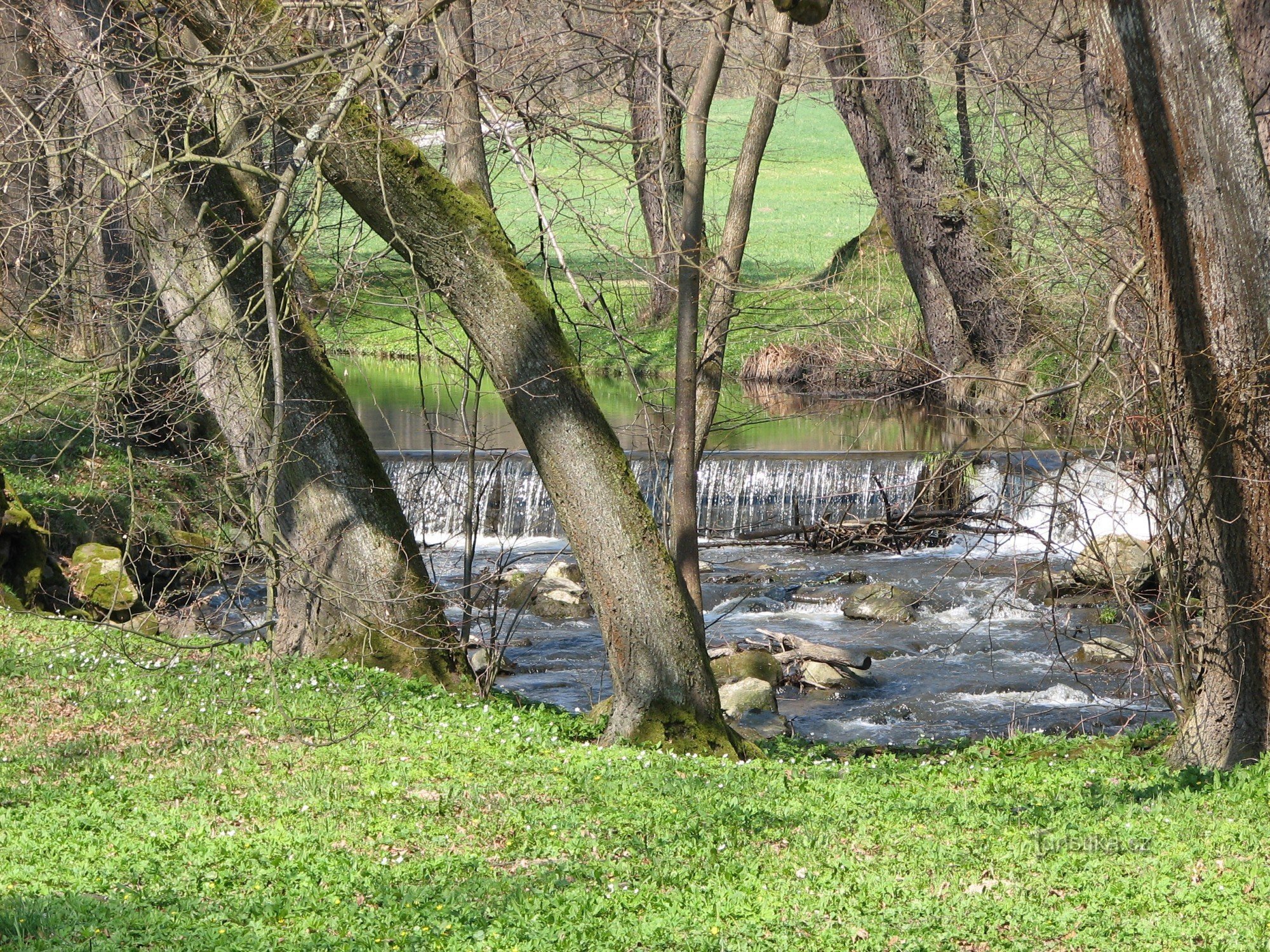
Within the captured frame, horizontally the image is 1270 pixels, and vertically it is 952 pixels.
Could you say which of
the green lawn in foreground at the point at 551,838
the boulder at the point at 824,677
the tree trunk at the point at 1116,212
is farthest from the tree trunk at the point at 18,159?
the boulder at the point at 824,677

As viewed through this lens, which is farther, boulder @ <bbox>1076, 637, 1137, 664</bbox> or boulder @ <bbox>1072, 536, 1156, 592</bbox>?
boulder @ <bbox>1076, 637, 1137, 664</bbox>

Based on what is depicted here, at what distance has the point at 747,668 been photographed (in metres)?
11.7

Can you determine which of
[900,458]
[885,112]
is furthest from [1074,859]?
[885,112]

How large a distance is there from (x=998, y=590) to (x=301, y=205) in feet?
28.6

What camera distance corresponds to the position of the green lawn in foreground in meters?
4.84

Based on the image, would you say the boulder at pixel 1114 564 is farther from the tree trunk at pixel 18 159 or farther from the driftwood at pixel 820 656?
the tree trunk at pixel 18 159

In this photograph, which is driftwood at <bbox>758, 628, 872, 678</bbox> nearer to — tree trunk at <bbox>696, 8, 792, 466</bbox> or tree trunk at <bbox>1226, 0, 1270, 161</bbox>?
tree trunk at <bbox>696, 8, 792, 466</bbox>

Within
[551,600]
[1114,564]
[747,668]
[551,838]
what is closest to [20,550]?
[551,600]

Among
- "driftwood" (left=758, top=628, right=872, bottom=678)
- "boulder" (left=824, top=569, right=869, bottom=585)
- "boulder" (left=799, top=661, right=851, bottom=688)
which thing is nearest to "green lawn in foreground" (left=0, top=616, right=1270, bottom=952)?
"boulder" (left=799, top=661, right=851, bottom=688)

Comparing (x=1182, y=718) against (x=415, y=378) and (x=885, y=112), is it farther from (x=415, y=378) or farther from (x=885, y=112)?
(x=415, y=378)

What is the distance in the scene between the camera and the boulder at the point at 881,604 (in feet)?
45.2

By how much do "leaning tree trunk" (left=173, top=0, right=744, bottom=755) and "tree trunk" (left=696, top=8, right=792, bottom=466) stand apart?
1.22 meters

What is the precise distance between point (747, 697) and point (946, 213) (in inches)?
489

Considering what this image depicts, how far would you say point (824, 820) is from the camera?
651 centimetres
